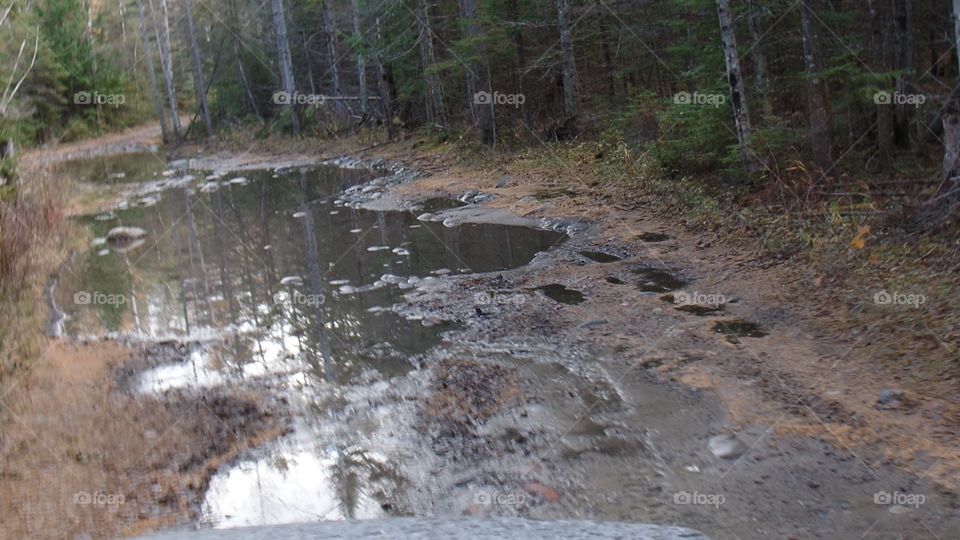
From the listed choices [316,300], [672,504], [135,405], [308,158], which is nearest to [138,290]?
[316,300]

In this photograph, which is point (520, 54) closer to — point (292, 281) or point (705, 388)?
point (292, 281)

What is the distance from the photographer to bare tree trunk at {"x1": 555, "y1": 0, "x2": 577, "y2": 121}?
20.5 m

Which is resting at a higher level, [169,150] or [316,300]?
[169,150]

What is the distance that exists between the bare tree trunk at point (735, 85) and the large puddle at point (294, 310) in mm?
3072

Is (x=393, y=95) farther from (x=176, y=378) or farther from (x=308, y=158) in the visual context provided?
(x=176, y=378)

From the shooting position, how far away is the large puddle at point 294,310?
18.7 ft

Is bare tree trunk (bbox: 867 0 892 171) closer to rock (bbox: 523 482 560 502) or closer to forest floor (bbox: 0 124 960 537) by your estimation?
forest floor (bbox: 0 124 960 537)

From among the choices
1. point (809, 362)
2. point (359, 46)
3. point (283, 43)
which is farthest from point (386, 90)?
point (809, 362)

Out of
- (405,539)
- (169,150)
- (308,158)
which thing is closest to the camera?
(405,539)

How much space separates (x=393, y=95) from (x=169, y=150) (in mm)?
17739

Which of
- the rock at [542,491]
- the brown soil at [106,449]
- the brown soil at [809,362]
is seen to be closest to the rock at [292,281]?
the brown soil at [809,362]

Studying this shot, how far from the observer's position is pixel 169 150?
43875 mm

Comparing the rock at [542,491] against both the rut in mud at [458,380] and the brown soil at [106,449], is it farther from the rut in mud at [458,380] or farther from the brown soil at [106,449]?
the brown soil at [106,449]

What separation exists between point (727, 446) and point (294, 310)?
20.2 feet
